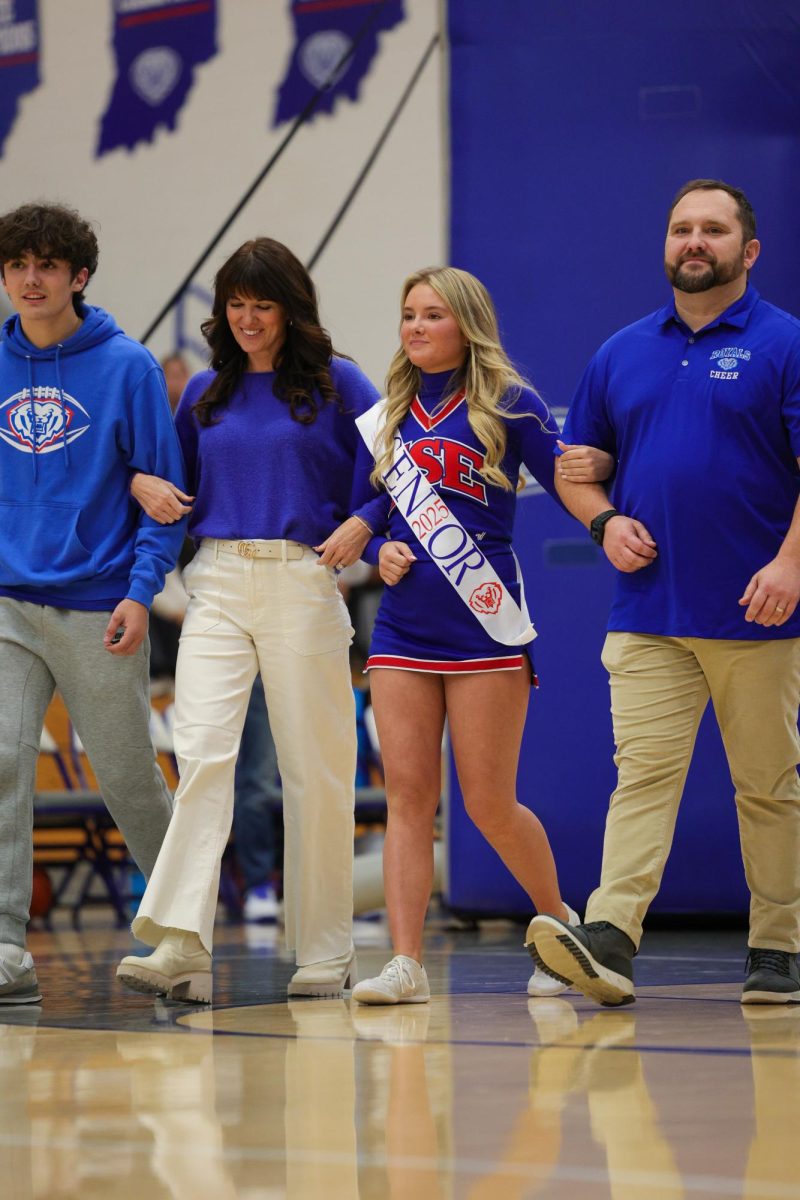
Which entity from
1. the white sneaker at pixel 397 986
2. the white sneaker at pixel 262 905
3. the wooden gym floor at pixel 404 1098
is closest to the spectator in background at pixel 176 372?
the white sneaker at pixel 262 905

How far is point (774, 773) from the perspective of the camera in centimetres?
362

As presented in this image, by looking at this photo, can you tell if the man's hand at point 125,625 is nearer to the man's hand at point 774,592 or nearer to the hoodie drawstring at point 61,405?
the hoodie drawstring at point 61,405

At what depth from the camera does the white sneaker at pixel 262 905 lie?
6.88 metres

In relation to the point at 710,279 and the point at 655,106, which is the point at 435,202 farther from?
the point at 710,279

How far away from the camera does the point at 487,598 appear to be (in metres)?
3.81

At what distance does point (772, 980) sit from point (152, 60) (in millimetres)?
6750

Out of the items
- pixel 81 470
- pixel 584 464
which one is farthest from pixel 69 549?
pixel 584 464

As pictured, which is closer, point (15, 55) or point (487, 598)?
point (487, 598)

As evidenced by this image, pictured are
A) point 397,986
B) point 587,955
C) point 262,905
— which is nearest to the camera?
point 587,955

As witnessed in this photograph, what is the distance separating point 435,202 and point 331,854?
202 inches

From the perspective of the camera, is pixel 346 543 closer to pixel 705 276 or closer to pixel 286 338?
pixel 286 338

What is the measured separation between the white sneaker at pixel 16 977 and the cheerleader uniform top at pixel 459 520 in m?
0.95

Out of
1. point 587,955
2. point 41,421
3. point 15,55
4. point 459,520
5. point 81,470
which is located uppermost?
point 15,55

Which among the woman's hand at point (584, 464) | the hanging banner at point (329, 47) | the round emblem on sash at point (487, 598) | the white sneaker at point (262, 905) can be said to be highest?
the hanging banner at point (329, 47)
